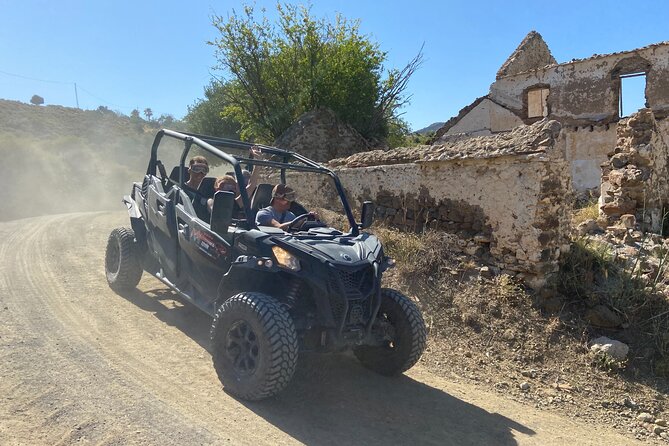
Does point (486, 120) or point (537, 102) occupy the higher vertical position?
point (537, 102)

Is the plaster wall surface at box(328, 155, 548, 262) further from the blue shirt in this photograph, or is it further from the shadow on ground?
the blue shirt

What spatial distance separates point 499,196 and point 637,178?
325 centimetres

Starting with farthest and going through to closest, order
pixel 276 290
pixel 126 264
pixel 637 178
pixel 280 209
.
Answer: pixel 637 178, pixel 126 264, pixel 280 209, pixel 276 290

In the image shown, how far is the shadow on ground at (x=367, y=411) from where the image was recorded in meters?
3.89

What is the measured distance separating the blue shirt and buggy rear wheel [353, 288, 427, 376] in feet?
4.11

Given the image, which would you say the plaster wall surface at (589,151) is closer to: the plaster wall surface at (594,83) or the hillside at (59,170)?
the plaster wall surface at (594,83)

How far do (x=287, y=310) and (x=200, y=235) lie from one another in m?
1.40

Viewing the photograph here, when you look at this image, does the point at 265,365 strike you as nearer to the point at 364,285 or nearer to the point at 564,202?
the point at 364,285

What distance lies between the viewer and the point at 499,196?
24.0 feet

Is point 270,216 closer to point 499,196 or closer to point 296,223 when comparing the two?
point 296,223

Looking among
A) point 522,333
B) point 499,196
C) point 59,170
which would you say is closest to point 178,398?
point 522,333

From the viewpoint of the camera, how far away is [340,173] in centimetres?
1021

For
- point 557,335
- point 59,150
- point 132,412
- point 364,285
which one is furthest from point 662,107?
point 59,150

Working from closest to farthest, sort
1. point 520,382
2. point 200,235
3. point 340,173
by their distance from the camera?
point 200,235
point 520,382
point 340,173
